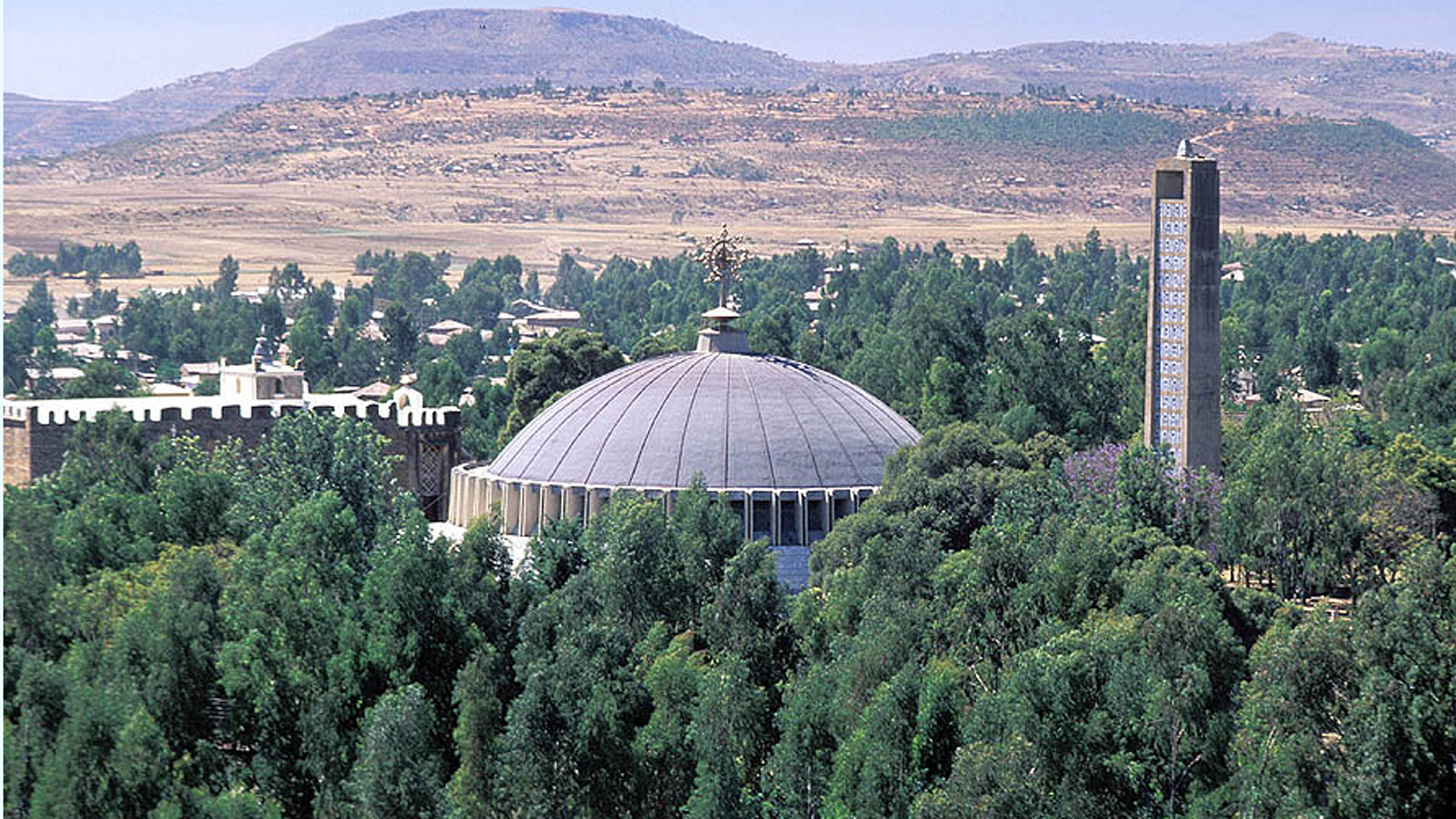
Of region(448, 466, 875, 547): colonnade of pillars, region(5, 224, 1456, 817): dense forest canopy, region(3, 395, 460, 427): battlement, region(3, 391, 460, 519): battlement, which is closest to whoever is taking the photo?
region(5, 224, 1456, 817): dense forest canopy

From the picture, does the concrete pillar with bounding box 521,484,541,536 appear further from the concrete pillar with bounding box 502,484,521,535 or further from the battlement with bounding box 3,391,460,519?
the battlement with bounding box 3,391,460,519

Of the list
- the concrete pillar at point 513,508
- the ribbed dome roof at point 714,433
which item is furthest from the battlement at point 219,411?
the concrete pillar at point 513,508

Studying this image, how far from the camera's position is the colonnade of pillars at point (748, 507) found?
4441 cm

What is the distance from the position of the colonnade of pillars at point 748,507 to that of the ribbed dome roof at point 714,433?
0.33 m

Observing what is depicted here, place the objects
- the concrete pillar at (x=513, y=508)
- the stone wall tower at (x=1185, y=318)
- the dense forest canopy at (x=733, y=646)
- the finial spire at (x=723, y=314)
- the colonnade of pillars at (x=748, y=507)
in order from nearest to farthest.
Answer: the dense forest canopy at (x=733, y=646), the colonnade of pillars at (x=748, y=507), the concrete pillar at (x=513, y=508), the stone wall tower at (x=1185, y=318), the finial spire at (x=723, y=314)

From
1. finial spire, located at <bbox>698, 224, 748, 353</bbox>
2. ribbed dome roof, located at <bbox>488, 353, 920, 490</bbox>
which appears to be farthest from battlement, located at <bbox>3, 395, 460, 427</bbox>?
finial spire, located at <bbox>698, 224, 748, 353</bbox>

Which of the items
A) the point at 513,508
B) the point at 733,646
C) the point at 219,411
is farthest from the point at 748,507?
the point at 219,411

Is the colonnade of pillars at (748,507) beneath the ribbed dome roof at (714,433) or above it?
beneath

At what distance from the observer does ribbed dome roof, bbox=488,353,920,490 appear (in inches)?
1779

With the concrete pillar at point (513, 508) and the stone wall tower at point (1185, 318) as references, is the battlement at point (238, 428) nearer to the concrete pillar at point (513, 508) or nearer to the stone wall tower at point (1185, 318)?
the concrete pillar at point (513, 508)

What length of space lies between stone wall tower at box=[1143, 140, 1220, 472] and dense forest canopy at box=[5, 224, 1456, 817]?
3.42 ft

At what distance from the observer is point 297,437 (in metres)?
44.0

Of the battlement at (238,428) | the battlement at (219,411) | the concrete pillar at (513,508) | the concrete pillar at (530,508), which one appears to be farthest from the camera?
the battlement at (219,411)

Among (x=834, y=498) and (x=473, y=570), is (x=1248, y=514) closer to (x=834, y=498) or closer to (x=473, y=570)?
(x=834, y=498)
